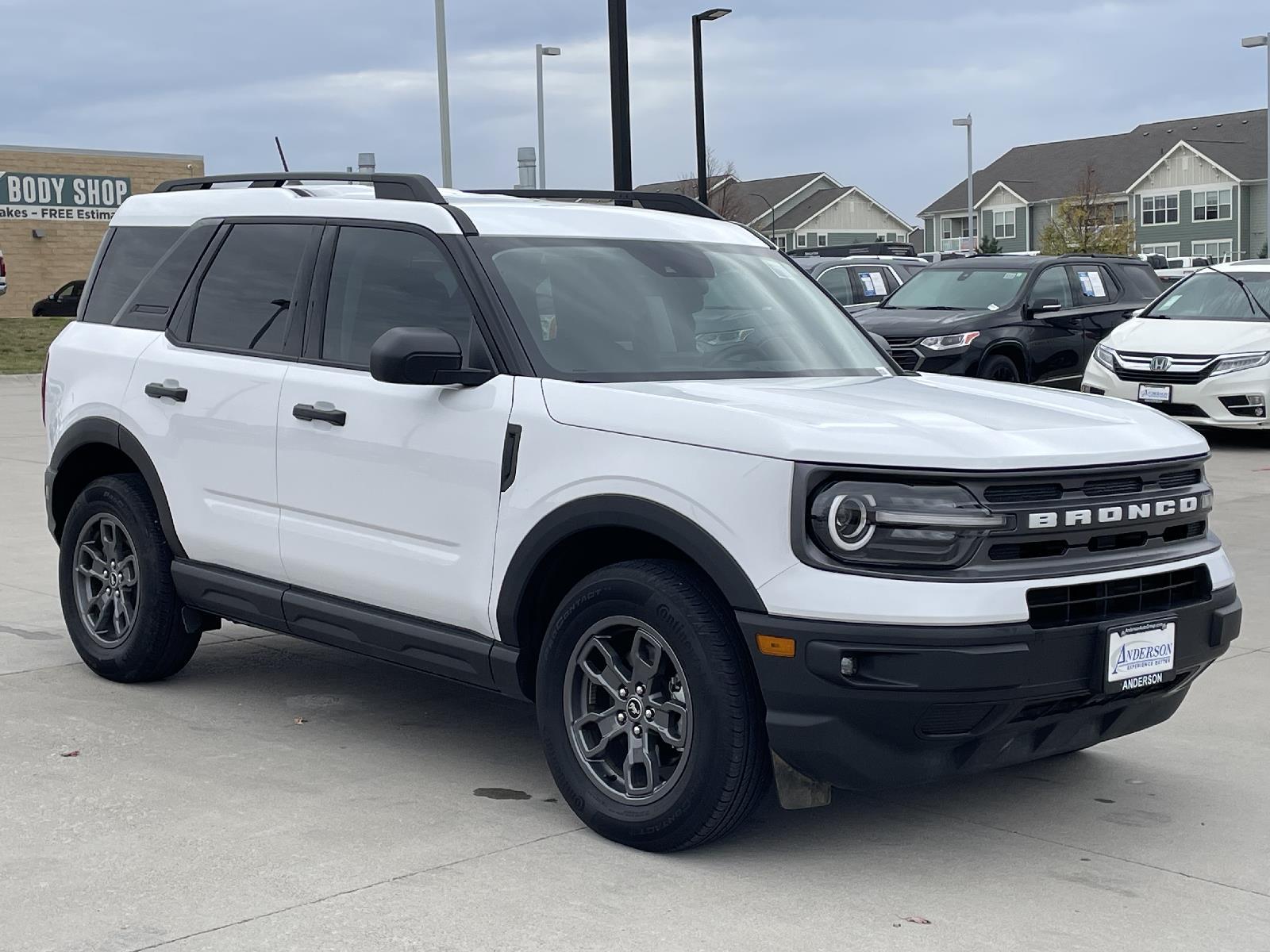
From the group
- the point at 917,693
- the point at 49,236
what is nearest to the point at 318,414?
the point at 917,693

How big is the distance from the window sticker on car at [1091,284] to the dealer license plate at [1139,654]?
1362 centimetres

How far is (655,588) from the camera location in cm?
446

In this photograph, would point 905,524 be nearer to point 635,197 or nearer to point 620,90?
point 635,197

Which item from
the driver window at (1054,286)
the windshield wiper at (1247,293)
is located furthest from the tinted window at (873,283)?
the windshield wiper at (1247,293)

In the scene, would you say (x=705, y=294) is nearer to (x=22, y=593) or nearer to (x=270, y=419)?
(x=270, y=419)

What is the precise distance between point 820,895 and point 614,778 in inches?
28.4

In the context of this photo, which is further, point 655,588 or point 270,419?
point 270,419

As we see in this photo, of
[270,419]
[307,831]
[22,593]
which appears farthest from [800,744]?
[22,593]

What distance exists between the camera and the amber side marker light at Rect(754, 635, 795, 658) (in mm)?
4176

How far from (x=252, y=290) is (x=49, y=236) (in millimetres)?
40475

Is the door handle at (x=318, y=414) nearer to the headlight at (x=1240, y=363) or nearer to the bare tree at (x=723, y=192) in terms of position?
the headlight at (x=1240, y=363)

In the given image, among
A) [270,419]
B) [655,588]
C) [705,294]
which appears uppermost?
[705,294]

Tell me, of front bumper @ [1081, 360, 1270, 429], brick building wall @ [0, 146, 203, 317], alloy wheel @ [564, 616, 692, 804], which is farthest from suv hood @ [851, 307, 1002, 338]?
brick building wall @ [0, 146, 203, 317]

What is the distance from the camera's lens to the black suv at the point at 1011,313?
51.9 ft
